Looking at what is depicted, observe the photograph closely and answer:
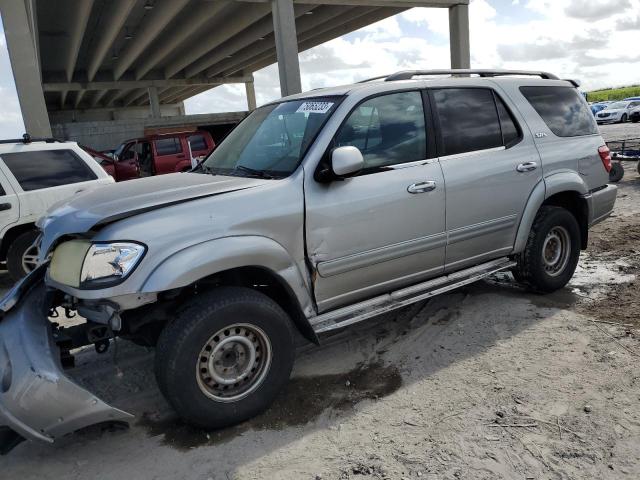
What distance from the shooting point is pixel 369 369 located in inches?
146

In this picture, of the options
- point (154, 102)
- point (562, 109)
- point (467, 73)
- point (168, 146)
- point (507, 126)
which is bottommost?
point (507, 126)

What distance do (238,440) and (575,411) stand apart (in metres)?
1.97

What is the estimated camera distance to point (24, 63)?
13227 mm

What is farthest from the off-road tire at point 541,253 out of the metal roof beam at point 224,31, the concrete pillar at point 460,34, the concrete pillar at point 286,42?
the concrete pillar at point 460,34

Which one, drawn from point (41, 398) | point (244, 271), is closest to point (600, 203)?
point (244, 271)

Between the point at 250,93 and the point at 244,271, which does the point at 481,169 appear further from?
the point at 250,93

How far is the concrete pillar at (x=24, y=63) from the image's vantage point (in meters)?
12.9

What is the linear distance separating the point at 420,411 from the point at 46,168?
579 cm

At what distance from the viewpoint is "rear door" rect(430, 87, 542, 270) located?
3.93 m

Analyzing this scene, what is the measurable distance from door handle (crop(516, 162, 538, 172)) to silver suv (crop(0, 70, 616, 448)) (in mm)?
46

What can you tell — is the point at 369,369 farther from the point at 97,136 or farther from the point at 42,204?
the point at 97,136

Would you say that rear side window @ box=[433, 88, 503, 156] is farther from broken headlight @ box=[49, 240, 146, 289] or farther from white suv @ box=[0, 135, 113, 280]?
white suv @ box=[0, 135, 113, 280]

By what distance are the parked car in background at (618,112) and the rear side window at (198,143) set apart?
95.6ft

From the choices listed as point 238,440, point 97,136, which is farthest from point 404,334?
point 97,136
